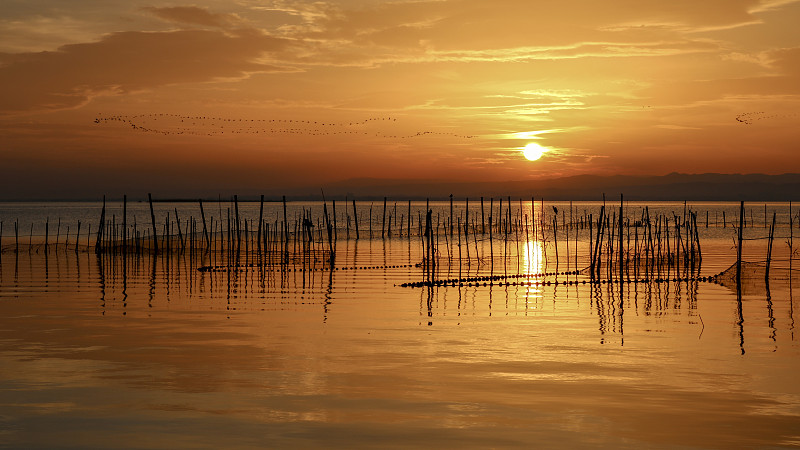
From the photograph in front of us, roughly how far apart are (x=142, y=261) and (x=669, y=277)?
20.7m

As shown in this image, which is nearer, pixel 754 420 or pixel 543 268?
pixel 754 420

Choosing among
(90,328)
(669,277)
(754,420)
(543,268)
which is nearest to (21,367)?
(90,328)

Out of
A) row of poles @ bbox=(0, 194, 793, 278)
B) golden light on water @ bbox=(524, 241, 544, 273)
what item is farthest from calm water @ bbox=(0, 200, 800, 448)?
golden light on water @ bbox=(524, 241, 544, 273)

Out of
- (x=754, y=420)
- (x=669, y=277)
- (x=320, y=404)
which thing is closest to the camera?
(x=754, y=420)

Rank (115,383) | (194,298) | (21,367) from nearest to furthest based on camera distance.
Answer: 1. (115,383)
2. (21,367)
3. (194,298)

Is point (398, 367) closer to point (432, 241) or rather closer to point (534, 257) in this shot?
point (432, 241)

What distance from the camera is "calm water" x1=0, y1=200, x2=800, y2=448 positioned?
30.0ft

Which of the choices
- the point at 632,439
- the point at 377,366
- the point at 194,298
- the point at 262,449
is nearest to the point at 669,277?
the point at 194,298

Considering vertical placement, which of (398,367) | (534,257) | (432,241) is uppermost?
(432,241)

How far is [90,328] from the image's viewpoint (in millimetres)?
16156

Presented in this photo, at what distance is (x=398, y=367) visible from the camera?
12484 mm

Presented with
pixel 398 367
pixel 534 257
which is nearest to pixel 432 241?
pixel 534 257

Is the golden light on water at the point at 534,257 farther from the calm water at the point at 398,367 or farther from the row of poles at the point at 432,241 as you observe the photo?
the calm water at the point at 398,367

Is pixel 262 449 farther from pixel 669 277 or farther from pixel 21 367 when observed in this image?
pixel 669 277
